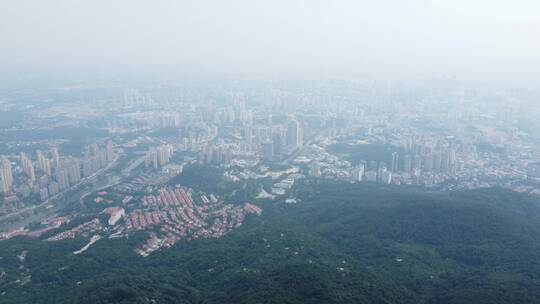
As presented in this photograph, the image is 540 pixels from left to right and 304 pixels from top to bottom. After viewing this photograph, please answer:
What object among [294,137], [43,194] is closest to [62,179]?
[43,194]

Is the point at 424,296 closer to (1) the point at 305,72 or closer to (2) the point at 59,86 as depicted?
(2) the point at 59,86

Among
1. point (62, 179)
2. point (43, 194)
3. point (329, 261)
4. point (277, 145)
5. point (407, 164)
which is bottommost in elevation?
point (43, 194)

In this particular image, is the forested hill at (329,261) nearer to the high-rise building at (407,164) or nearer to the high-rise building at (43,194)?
the high-rise building at (43,194)

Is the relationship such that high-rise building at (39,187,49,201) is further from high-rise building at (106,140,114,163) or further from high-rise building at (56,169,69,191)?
high-rise building at (106,140,114,163)

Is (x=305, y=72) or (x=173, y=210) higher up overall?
(x=305, y=72)

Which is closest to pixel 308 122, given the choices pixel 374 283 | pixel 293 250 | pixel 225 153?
pixel 225 153

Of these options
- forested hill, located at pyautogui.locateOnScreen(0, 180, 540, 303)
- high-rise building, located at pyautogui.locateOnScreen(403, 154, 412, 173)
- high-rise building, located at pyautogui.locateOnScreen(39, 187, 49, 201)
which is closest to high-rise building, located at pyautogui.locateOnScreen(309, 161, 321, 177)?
high-rise building, located at pyautogui.locateOnScreen(403, 154, 412, 173)

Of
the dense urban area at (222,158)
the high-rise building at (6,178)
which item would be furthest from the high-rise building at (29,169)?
the high-rise building at (6,178)

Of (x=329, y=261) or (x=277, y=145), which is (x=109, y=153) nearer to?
(x=277, y=145)
